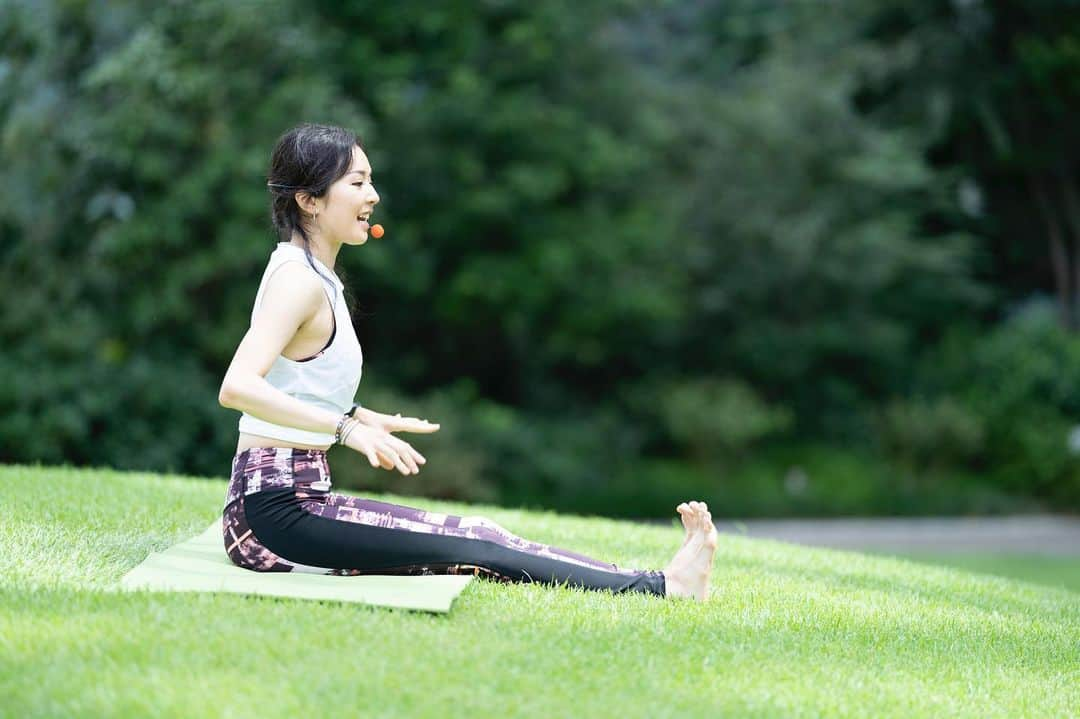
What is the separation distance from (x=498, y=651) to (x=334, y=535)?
80 cm

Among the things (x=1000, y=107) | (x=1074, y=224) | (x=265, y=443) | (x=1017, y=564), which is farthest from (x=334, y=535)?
(x=1074, y=224)

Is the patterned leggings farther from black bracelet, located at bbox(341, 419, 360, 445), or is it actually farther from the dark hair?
the dark hair

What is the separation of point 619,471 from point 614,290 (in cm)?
236

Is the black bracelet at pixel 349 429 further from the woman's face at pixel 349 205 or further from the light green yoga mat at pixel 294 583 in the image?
the woman's face at pixel 349 205

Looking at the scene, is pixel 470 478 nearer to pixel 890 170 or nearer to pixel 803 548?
pixel 890 170

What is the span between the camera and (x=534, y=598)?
13.0 feet

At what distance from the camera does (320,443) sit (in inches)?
159

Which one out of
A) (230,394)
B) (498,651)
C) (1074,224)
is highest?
(1074,224)

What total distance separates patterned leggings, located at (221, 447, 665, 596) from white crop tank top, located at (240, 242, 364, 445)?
7 cm

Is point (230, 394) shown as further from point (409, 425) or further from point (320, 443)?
point (409, 425)

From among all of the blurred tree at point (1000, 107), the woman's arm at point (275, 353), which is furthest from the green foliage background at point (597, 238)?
the woman's arm at point (275, 353)

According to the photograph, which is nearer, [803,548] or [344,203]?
[344,203]

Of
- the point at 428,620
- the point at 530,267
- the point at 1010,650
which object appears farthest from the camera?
the point at 530,267

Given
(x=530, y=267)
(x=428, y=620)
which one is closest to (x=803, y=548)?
(x=428, y=620)
